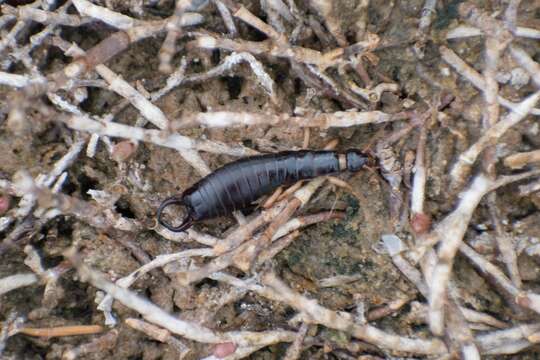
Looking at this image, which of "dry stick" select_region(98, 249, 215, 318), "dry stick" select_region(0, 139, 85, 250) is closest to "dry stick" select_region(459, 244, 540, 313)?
"dry stick" select_region(98, 249, 215, 318)

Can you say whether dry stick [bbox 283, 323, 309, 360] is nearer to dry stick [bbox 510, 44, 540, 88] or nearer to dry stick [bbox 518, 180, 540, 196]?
dry stick [bbox 518, 180, 540, 196]

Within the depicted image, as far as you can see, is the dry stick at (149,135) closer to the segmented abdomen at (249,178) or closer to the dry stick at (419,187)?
the segmented abdomen at (249,178)

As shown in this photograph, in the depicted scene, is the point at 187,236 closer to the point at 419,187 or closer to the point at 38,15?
the point at 419,187

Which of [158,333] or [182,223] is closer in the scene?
[158,333]

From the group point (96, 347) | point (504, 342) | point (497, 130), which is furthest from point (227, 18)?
point (504, 342)

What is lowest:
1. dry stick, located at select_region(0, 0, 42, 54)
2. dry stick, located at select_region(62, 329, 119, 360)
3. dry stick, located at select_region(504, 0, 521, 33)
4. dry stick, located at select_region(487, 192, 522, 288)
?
dry stick, located at select_region(62, 329, 119, 360)

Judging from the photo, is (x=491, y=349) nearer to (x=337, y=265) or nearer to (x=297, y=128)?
(x=337, y=265)

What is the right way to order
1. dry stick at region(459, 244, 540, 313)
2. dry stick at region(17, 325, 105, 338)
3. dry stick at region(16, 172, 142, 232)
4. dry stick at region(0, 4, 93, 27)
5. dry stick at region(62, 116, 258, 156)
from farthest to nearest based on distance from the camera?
dry stick at region(17, 325, 105, 338) → dry stick at region(0, 4, 93, 27) → dry stick at region(459, 244, 540, 313) → dry stick at region(62, 116, 258, 156) → dry stick at region(16, 172, 142, 232)
